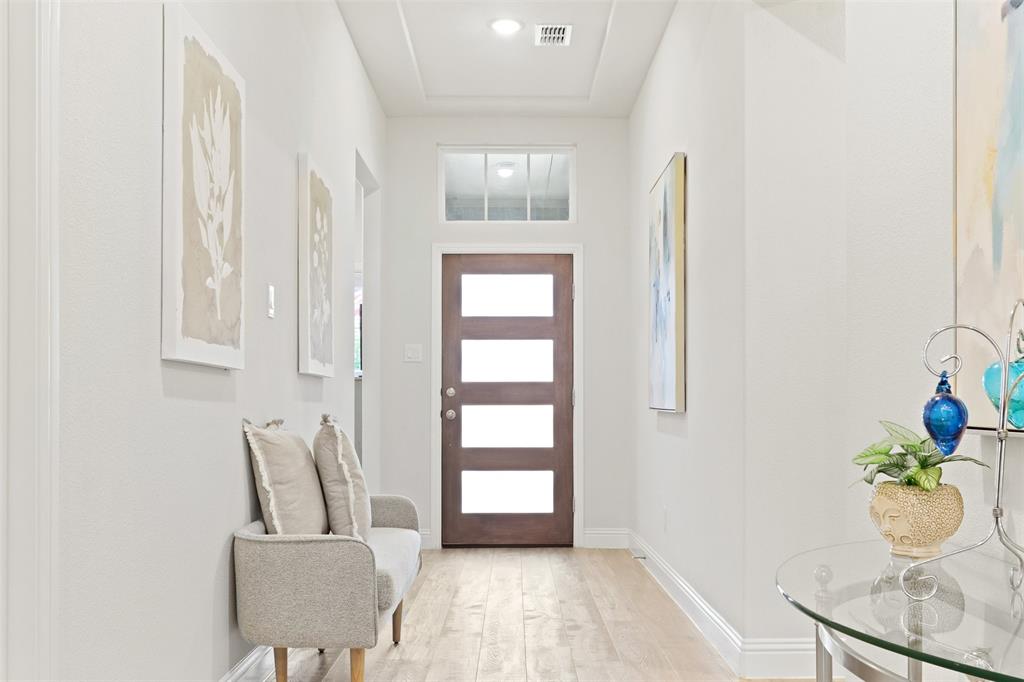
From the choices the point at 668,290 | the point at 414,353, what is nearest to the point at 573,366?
the point at 414,353

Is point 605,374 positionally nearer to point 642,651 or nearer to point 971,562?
point 642,651

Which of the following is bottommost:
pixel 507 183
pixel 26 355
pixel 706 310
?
pixel 26 355

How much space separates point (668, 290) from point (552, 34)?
1425 millimetres

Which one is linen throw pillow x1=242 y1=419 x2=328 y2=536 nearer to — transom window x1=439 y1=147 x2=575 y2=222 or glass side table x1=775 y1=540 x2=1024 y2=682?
glass side table x1=775 y1=540 x2=1024 y2=682

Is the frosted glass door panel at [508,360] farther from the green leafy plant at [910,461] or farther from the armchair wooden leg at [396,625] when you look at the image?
the green leafy plant at [910,461]

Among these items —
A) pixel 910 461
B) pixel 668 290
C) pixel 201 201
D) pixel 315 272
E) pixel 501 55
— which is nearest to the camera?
pixel 910 461

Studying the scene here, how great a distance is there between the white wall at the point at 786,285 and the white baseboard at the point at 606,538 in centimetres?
184

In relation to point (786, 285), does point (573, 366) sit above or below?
below

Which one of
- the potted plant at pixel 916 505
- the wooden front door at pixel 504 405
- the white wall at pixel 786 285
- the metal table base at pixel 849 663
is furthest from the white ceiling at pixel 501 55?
the metal table base at pixel 849 663

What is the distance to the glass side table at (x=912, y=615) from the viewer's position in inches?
40.6

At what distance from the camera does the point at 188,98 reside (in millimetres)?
2375

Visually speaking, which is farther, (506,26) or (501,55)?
(501,55)

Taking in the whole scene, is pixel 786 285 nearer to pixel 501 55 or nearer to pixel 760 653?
pixel 760 653

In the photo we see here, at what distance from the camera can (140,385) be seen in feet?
6.93
